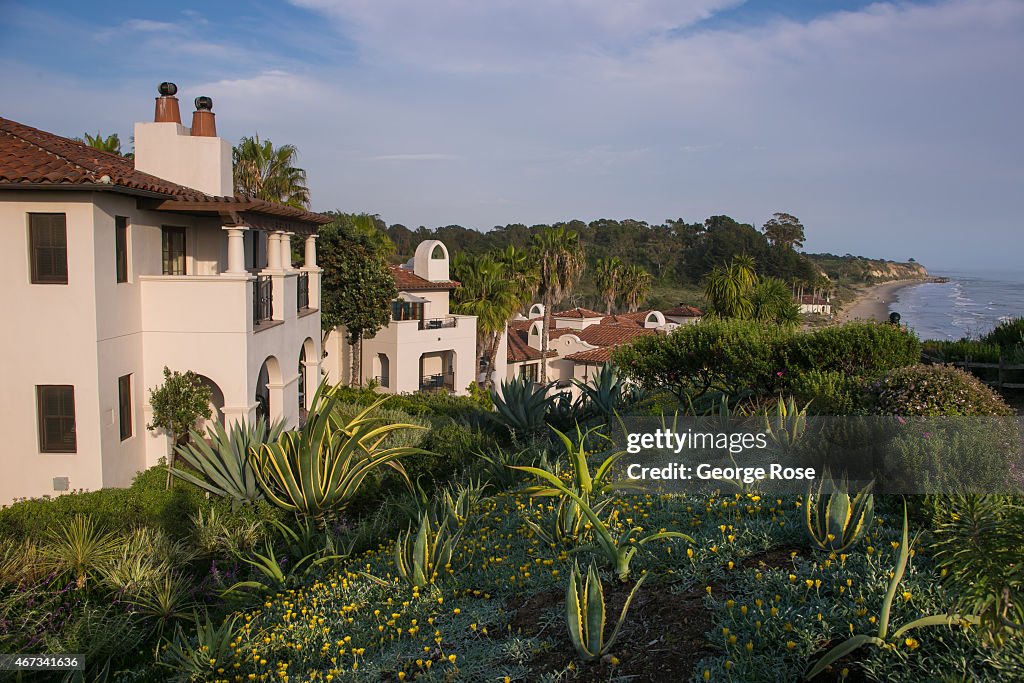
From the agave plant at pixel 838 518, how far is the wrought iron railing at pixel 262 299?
1209 centimetres

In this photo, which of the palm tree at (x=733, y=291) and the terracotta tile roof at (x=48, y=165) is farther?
the palm tree at (x=733, y=291)

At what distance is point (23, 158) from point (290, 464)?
6611 mm

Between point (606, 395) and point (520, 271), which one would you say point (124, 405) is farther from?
point (520, 271)

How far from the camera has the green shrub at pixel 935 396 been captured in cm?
841

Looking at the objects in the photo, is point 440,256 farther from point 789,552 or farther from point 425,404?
point 789,552

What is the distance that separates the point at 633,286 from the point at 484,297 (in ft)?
112

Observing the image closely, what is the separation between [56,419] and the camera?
12.4 m

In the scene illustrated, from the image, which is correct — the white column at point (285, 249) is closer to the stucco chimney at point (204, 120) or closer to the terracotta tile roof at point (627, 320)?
the stucco chimney at point (204, 120)

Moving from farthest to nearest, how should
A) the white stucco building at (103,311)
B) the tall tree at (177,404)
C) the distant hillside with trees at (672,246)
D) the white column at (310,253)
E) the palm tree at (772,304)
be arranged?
the distant hillside with trees at (672,246), the palm tree at (772,304), the white column at (310,253), the tall tree at (177,404), the white stucco building at (103,311)

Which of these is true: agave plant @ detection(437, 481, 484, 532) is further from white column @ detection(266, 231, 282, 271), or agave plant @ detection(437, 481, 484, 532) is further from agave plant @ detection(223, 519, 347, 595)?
white column @ detection(266, 231, 282, 271)

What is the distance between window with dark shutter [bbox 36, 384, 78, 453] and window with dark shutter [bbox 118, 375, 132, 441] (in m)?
0.83

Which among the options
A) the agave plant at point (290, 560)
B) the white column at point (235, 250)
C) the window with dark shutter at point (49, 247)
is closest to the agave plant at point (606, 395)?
the agave plant at point (290, 560)

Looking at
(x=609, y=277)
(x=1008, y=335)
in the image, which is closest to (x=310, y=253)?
(x=1008, y=335)

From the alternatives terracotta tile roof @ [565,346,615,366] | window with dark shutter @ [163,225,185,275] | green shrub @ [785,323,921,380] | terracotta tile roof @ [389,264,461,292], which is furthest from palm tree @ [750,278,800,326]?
window with dark shutter @ [163,225,185,275]
